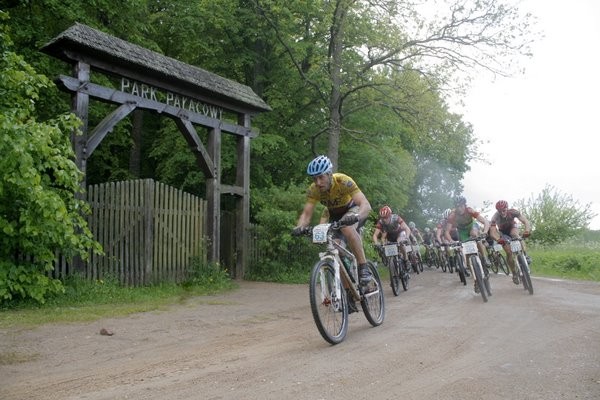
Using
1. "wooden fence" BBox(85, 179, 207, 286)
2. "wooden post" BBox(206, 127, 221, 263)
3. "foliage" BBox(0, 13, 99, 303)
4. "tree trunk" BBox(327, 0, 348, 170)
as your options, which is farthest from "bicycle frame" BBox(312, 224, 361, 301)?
"tree trunk" BBox(327, 0, 348, 170)

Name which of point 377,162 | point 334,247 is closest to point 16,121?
point 334,247

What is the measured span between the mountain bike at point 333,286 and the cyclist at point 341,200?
11cm

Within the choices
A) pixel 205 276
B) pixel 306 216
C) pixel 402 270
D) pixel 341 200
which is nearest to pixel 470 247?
pixel 402 270

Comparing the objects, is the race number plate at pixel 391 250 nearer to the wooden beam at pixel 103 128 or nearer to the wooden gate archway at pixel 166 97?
the wooden gate archway at pixel 166 97

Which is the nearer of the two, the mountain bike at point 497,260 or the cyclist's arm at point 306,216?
the cyclist's arm at point 306,216

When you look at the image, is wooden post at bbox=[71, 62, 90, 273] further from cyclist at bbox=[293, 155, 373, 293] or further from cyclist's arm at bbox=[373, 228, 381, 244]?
cyclist's arm at bbox=[373, 228, 381, 244]

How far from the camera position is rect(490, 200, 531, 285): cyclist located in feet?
39.5

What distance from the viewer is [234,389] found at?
4.35 m

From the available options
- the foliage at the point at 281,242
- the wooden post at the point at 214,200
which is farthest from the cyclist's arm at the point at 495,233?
the wooden post at the point at 214,200

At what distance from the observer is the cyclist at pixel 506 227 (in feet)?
39.5

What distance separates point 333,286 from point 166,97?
756cm

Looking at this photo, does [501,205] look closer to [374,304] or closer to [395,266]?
[395,266]

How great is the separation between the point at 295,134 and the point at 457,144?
574 cm

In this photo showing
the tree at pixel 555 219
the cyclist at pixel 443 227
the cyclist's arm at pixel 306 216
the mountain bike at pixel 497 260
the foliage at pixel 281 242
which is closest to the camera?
the cyclist's arm at pixel 306 216
